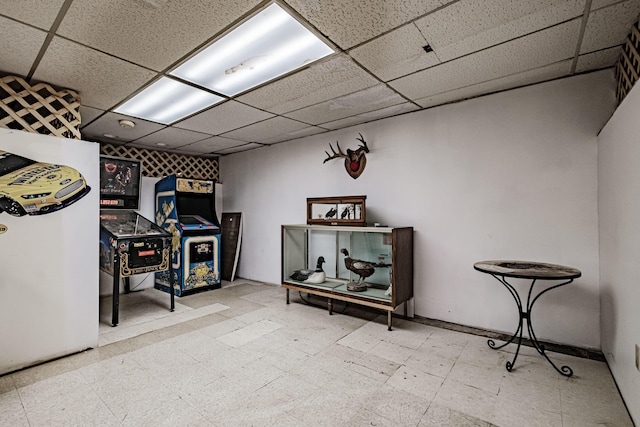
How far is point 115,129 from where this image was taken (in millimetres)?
4004

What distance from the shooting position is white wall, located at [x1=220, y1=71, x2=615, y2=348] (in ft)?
8.29

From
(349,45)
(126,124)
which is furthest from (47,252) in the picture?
(349,45)

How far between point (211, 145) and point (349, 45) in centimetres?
359

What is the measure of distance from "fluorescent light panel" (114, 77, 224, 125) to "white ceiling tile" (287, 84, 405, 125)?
1008mm

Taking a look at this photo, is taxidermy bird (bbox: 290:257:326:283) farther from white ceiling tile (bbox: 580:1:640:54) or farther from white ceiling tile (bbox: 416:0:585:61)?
white ceiling tile (bbox: 580:1:640:54)

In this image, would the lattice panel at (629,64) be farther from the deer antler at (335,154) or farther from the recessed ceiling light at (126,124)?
the recessed ceiling light at (126,124)

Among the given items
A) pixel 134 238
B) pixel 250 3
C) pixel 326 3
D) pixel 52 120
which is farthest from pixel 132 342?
pixel 326 3

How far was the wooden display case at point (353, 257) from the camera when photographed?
3.14m

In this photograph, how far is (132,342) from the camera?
110 inches

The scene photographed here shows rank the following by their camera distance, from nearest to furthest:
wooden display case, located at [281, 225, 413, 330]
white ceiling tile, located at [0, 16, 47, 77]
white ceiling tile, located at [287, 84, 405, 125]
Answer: white ceiling tile, located at [0, 16, 47, 77]
white ceiling tile, located at [287, 84, 405, 125]
wooden display case, located at [281, 225, 413, 330]

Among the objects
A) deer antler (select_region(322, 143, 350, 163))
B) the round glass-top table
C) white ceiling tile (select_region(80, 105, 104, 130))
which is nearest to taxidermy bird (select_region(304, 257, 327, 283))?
deer antler (select_region(322, 143, 350, 163))

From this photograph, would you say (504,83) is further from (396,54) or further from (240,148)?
(240,148)

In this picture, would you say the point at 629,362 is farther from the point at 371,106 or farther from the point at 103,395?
the point at 103,395

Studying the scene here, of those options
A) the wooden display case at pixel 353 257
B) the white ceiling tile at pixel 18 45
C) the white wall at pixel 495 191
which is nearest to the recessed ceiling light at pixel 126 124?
the white ceiling tile at pixel 18 45
